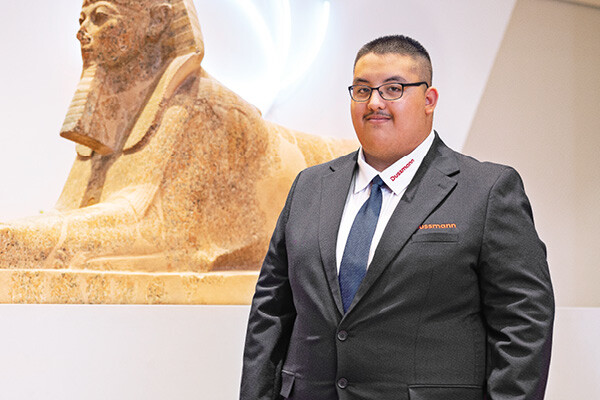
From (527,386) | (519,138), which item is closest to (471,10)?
(519,138)

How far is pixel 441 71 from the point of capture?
17.6 ft

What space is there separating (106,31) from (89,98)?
13.1 inches

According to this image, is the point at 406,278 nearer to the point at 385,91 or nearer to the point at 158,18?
the point at 385,91

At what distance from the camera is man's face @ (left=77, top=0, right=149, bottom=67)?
3.70 metres

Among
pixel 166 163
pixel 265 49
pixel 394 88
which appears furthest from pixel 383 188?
pixel 265 49

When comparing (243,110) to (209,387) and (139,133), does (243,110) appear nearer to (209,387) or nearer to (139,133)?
(139,133)

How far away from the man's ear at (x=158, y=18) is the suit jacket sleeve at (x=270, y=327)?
217cm

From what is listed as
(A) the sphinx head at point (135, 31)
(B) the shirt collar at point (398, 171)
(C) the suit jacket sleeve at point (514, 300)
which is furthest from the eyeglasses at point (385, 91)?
(A) the sphinx head at point (135, 31)

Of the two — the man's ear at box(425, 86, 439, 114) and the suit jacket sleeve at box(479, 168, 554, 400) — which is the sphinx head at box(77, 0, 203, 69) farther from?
the suit jacket sleeve at box(479, 168, 554, 400)

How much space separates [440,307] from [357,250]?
0.21 m

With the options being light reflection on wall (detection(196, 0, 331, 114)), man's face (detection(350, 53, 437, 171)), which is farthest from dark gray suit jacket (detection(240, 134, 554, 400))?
light reflection on wall (detection(196, 0, 331, 114))

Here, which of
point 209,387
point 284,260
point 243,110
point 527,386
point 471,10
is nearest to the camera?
point 527,386

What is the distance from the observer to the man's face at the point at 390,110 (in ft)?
5.67

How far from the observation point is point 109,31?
12.2 ft
